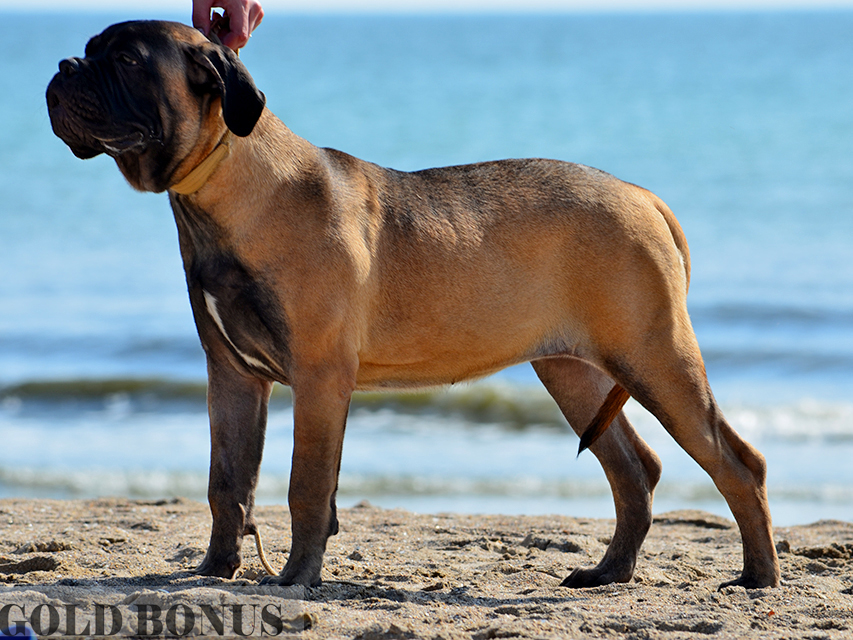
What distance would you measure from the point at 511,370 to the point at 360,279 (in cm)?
655

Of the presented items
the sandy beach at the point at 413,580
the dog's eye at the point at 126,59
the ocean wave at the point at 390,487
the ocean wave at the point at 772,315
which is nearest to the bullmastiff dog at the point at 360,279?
the dog's eye at the point at 126,59

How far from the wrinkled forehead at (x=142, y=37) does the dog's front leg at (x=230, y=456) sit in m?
1.21

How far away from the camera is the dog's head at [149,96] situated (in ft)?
11.3

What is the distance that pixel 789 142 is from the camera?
74.2ft

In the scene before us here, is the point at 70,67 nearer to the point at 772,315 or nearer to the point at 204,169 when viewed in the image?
the point at 204,169

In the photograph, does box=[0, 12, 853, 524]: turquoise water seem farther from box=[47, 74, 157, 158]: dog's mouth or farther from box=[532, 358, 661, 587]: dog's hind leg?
box=[532, 358, 661, 587]: dog's hind leg

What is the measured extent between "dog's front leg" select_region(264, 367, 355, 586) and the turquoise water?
2.01 meters

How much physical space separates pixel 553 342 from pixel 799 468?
396cm

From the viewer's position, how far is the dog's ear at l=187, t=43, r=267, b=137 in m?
3.49

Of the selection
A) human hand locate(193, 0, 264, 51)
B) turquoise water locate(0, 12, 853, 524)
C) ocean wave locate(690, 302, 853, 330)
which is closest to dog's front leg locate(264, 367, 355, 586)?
human hand locate(193, 0, 264, 51)

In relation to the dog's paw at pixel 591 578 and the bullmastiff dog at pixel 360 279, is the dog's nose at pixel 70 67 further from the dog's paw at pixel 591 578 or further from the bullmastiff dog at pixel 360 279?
the dog's paw at pixel 591 578

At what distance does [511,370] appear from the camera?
33.4ft

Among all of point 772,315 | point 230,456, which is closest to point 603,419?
point 230,456

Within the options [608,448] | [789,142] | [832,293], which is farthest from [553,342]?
[789,142]
